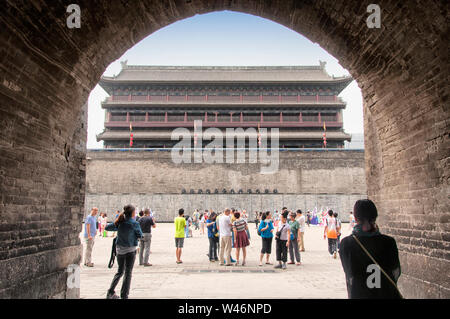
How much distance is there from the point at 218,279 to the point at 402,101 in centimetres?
469

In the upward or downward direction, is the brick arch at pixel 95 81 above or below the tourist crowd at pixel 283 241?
above

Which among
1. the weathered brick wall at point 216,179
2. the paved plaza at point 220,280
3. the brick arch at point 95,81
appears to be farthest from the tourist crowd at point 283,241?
the weathered brick wall at point 216,179

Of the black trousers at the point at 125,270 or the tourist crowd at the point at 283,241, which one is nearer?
the tourist crowd at the point at 283,241

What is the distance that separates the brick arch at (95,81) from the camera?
14.5ft

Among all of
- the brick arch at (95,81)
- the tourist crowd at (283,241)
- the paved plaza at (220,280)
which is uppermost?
the brick arch at (95,81)

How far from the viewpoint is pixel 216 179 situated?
99.3ft

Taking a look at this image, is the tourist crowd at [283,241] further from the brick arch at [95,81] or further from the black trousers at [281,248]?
the brick arch at [95,81]

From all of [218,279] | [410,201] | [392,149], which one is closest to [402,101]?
[392,149]

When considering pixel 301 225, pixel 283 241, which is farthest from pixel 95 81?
pixel 301 225

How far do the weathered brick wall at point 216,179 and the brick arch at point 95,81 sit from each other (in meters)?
22.6

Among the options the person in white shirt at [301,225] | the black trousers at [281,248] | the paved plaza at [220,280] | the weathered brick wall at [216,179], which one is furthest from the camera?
the weathered brick wall at [216,179]

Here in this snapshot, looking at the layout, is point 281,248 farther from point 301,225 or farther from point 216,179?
point 216,179

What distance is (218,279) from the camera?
7117mm
